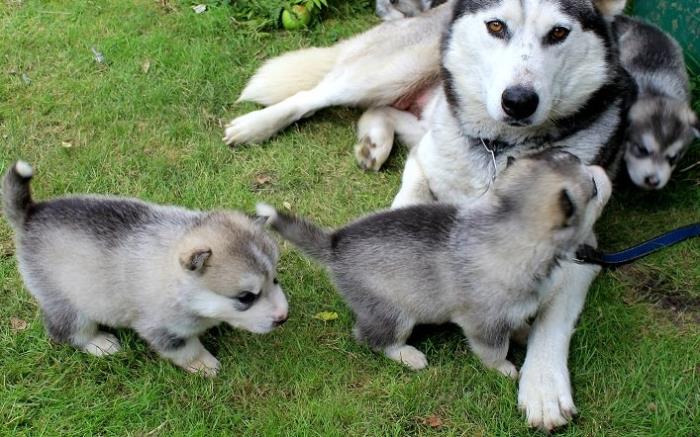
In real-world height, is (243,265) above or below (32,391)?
above

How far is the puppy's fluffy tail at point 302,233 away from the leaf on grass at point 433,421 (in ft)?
2.88

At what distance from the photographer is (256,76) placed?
207 inches

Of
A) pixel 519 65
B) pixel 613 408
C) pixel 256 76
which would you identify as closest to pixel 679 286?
pixel 613 408

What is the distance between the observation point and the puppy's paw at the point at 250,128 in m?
4.89

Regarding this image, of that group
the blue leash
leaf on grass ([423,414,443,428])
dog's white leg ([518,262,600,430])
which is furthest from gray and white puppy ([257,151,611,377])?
the blue leash

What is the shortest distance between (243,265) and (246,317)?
273 millimetres

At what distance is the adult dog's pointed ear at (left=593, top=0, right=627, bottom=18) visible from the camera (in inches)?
144

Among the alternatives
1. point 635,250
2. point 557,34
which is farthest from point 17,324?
point 635,250

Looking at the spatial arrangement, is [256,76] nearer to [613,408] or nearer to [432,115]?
[432,115]

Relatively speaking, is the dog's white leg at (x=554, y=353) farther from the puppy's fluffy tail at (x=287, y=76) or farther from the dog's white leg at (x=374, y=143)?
the puppy's fluffy tail at (x=287, y=76)

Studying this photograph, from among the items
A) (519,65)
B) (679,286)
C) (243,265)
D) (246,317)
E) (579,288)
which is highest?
(519,65)

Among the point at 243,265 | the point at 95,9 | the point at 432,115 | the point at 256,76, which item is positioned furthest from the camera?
the point at 95,9

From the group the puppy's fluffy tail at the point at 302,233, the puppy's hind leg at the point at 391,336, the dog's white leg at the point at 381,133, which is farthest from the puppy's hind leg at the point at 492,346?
the dog's white leg at the point at 381,133

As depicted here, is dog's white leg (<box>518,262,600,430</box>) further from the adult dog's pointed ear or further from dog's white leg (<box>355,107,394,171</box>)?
dog's white leg (<box>355,107,394,171</box>)
